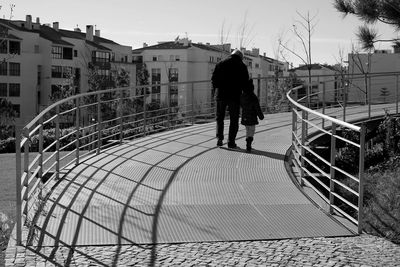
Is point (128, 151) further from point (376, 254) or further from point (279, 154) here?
point (376, 254)

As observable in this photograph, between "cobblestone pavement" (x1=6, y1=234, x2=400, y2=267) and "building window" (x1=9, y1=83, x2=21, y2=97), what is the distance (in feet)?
222

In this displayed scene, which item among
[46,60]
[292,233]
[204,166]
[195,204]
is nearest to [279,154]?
[204,166]

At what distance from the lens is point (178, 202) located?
22.7 feet

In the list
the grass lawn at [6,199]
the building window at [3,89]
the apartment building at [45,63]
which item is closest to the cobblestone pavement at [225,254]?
the grass lawn at [6,199]

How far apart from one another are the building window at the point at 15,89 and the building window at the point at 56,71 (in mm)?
6661

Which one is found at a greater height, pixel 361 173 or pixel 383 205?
pixel 361 173

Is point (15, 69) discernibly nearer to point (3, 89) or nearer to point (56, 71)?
point (3, 89)

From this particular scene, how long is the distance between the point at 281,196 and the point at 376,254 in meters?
2.25

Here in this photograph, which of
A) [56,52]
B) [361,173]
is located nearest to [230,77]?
[361,173]

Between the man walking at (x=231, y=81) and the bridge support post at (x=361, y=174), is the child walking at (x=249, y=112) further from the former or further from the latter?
the bridge support post at (x=361, y=174)

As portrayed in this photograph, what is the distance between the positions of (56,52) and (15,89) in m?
9.66

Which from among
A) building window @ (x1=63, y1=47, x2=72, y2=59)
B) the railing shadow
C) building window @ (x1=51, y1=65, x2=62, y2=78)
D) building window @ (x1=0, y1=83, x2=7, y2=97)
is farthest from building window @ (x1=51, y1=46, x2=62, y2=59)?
the railing shadow

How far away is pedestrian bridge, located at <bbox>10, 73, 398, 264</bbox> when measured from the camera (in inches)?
223

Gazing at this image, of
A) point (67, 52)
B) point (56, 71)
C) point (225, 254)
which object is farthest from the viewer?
point (67, 52)
